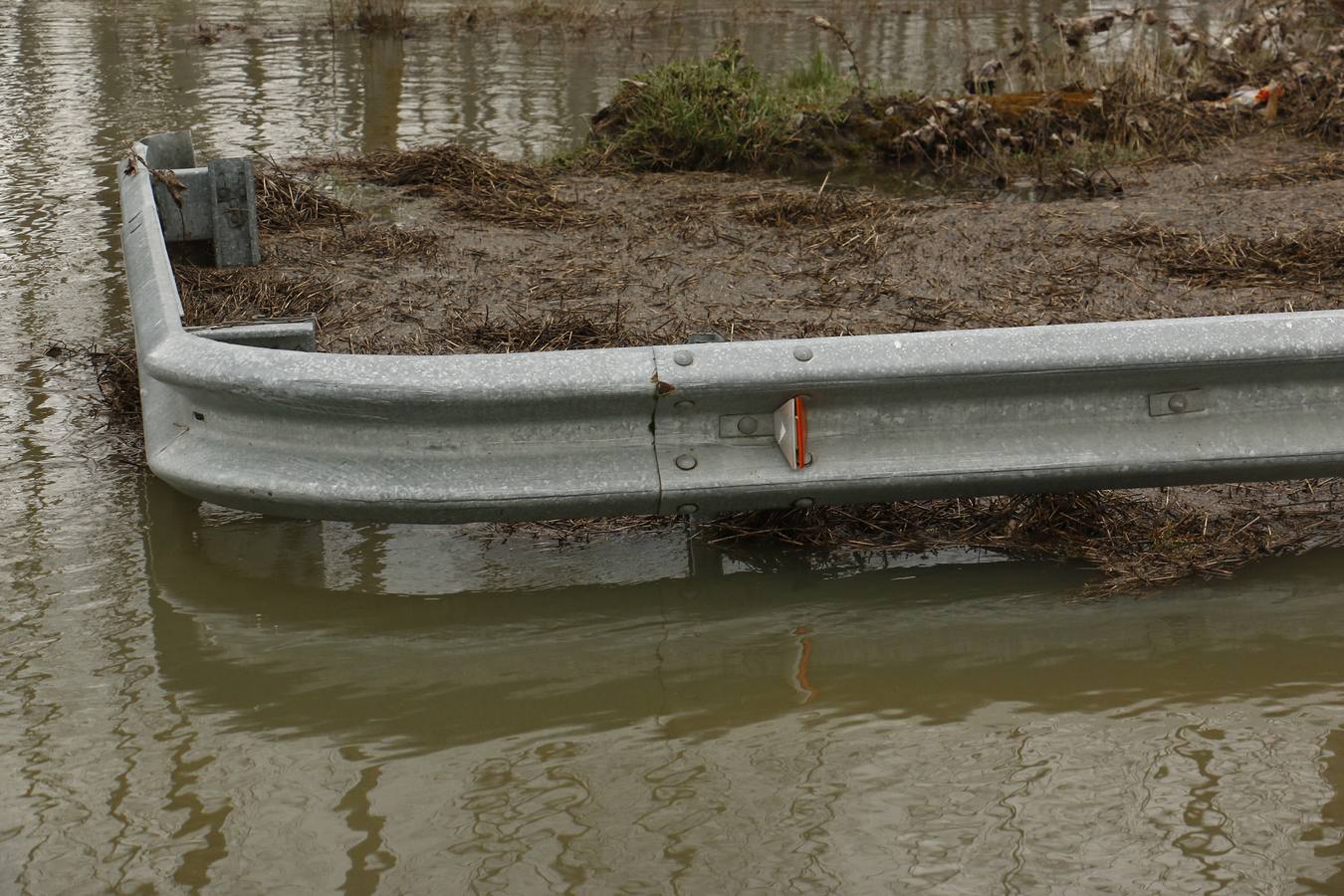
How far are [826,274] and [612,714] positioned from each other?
3.63 meters

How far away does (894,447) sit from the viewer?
3.87 m

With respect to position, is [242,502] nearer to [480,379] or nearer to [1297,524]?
[480,379]

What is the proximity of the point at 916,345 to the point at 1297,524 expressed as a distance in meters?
1.49

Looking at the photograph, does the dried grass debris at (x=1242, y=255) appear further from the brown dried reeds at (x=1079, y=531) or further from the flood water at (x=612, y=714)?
the flood water at (x=612, y=714)

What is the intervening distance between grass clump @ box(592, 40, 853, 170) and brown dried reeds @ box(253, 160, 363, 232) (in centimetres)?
197

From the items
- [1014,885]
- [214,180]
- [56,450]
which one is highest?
[214,180]

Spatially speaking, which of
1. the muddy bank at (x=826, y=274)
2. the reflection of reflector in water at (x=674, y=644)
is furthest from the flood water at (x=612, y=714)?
the muddy bank at (x=826, y=274)

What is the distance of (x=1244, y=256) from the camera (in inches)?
260

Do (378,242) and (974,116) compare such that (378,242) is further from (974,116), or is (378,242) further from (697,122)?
(974,116)

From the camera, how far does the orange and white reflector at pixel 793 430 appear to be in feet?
12.2

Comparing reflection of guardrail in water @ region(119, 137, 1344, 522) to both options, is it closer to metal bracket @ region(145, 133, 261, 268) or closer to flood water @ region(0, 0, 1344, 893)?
flood water @ region(0, 0, 1344, 893)

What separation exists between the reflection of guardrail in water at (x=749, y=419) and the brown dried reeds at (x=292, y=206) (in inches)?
142

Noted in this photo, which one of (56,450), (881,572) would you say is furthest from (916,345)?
(56,450)

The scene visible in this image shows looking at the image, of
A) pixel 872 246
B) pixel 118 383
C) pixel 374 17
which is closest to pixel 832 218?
pixel 872 246
